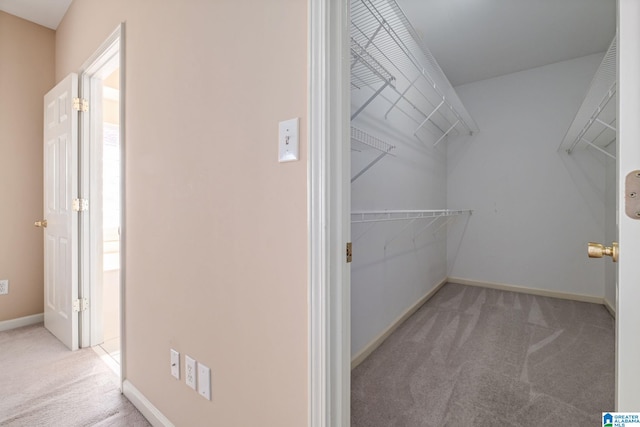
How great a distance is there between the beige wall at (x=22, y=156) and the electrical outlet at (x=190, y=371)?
7.74ft

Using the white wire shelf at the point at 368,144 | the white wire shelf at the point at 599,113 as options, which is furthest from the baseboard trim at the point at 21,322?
the white wire shelf at the point at 599,113

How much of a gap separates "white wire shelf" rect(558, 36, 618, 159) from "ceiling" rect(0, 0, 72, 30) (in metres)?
3.45

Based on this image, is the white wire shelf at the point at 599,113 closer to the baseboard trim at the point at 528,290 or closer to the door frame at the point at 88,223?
the baseboard trim at the point at 528,290

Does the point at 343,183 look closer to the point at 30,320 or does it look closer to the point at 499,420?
the point at 499,420

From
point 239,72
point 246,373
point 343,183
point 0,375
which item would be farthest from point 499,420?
point 0,375

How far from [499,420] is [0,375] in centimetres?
283

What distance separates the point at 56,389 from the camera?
1706mm

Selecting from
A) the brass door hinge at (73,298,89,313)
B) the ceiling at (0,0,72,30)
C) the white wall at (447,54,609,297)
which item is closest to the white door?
the brass door hinge at (73,298,89,313)

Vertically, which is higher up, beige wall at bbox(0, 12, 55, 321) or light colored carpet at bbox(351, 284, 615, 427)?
beige wall at bbox(0, 12, 55, 321)

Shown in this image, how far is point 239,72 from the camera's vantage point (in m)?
1.06

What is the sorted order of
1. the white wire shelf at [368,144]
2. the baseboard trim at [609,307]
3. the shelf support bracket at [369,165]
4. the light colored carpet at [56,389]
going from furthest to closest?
the baseboard trim at [609,307] < the shelf support bracket at [369,165] < the white wire shelf at [368,144] < the light colored carpet at [56,389]

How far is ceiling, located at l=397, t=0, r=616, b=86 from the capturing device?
2328 millimetres

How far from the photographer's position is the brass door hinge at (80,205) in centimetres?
214

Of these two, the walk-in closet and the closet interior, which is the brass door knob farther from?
the closet interior
